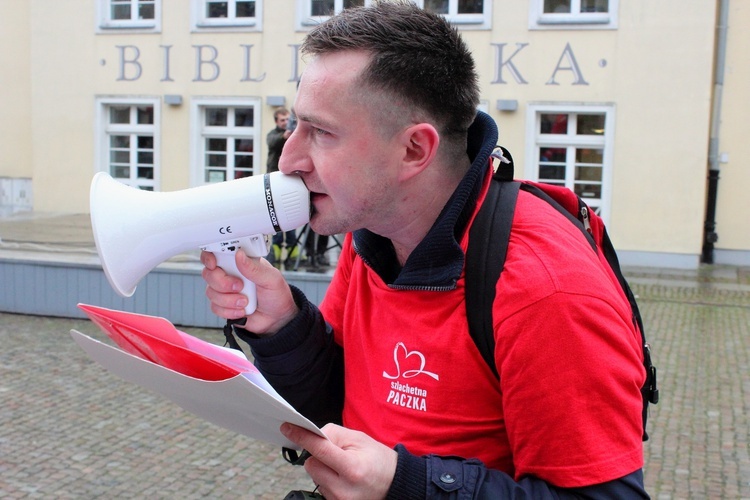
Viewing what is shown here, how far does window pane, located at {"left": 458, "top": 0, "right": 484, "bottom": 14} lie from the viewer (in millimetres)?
15153

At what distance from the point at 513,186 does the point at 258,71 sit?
14785 mm

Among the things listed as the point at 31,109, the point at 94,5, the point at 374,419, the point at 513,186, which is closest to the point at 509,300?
the point at 513,186

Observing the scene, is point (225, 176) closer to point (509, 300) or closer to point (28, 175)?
point (28, 175)

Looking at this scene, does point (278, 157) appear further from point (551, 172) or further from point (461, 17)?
point (551, 172)

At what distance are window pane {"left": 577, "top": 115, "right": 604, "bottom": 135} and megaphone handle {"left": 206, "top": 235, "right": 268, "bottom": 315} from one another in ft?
44.6

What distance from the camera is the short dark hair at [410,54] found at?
5.05 feet

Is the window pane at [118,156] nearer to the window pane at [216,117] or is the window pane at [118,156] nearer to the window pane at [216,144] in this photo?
the window pane at [216,144]

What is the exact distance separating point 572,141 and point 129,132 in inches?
337

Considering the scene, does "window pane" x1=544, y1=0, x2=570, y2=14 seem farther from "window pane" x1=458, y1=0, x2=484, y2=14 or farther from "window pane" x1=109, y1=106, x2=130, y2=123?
"window pane" x1=109, y1=106, x2=130, y2=123

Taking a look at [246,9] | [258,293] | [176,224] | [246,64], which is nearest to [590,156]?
[246,64]

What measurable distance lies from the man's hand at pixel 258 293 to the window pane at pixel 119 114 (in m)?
16.2

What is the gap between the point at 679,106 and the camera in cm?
1390

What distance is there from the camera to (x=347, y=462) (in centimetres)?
141

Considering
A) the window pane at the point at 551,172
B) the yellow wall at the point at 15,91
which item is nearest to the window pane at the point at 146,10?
the yellow wall at the point at 15,91
